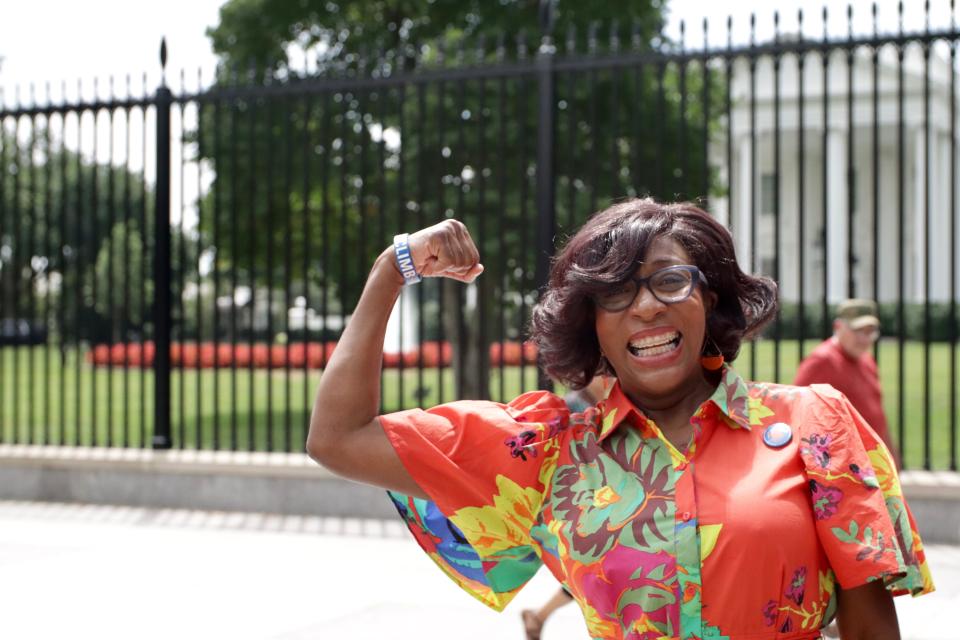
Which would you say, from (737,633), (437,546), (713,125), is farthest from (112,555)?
(713,125)

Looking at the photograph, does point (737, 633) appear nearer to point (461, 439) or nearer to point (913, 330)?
point (461, 439)

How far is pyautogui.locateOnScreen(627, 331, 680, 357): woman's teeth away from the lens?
1909mm

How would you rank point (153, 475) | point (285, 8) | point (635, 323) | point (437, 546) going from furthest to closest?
point (285, 8) < point (153, 475) < point (437, 546) < point (635, 323)

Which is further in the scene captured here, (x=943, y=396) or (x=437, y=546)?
(x=943, y=396)

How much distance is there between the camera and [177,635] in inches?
190

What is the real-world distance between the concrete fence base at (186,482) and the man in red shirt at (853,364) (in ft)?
9.69

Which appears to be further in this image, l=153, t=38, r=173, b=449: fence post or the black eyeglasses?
l=153, t=38, r=173, b=449: fence post

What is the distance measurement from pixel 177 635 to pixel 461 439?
340 cm

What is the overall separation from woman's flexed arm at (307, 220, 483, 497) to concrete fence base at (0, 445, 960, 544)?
5.33 meters

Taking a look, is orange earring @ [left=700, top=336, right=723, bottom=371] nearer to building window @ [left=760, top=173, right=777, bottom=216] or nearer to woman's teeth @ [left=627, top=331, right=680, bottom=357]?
woman's teeth @ [left=627, top=331, right=680, bottom=357]

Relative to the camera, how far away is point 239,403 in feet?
54.3

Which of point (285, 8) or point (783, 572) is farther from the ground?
point (285, 8)

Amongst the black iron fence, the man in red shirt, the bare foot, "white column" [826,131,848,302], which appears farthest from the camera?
"white column" [826,131,848,302]

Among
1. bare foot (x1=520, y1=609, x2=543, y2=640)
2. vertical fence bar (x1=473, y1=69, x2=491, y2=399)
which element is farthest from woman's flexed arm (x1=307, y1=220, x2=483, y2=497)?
vertical fence bar (x1=473, y1=69, x2=491, y2=399)
